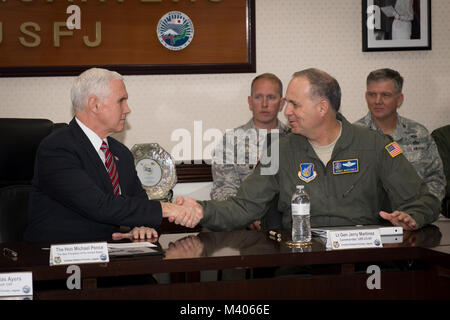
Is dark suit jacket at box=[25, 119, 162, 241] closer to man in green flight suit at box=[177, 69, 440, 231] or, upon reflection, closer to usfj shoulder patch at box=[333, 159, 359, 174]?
man in green flight suit at box=[177, 69, 440, 231]

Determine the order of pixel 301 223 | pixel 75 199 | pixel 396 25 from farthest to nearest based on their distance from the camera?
pixel 396 25 → pixel 75 199 → pixel 301 223

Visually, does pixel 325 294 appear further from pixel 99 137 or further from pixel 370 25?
pixel 370 25

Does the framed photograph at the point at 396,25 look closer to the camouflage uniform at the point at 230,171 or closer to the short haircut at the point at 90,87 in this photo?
the camouflage uniform at the point at 230,171

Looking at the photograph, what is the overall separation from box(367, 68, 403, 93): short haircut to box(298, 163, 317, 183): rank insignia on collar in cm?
174

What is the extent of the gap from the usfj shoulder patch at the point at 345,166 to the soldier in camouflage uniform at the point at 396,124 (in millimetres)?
1460

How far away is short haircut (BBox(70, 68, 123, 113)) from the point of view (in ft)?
9.86

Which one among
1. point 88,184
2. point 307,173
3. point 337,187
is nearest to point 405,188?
point 337,187

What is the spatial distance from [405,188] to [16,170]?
200 cm

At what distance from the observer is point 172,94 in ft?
15.5

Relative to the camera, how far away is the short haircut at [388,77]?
14.7ft

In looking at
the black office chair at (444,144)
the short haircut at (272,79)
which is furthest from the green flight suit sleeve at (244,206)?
the black office chair at (444,144)

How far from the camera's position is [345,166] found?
9.96ft

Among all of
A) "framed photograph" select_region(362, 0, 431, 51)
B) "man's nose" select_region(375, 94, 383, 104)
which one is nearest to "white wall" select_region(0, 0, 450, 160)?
"framed photograph" select_region(362, 0, 431, 51)

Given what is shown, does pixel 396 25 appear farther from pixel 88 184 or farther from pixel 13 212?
pixel 13 212
